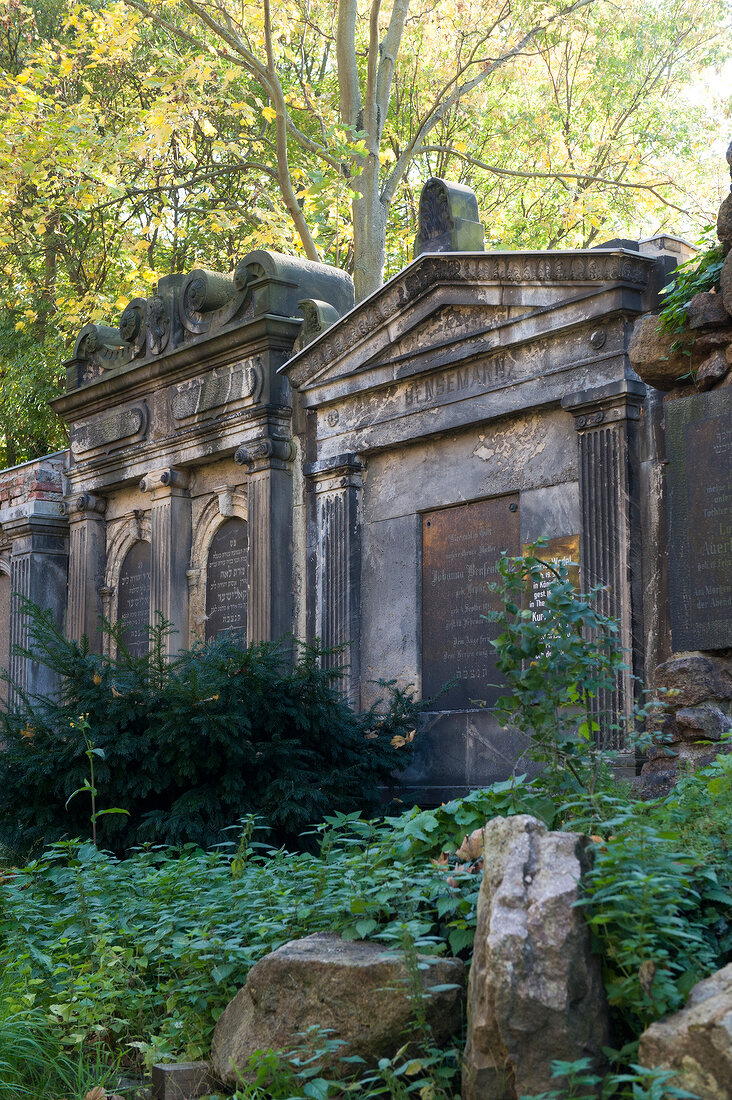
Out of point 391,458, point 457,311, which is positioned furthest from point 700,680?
point 391,458

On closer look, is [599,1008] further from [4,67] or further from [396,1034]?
[4,67]

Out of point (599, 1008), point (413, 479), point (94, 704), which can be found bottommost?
point (599, 1008)

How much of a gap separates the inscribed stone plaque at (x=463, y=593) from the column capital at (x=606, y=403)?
0.91 metres

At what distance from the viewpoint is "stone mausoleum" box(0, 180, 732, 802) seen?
7.30 m

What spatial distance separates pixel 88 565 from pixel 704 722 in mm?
8618

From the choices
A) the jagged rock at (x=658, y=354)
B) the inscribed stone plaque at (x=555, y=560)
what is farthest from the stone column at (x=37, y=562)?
the jagged rock at (x=658, y=354)

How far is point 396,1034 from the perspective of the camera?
3.39 m

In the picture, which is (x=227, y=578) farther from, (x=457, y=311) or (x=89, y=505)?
(x=457, y=311)

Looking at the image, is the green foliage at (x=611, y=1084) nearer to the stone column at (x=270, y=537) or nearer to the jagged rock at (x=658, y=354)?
the jagged rock at (x=658, y=354)

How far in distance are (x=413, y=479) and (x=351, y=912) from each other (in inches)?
214

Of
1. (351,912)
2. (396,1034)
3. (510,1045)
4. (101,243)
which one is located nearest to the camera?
(510,1045)

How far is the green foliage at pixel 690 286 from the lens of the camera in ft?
19.1

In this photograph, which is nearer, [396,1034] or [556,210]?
[396,1034]

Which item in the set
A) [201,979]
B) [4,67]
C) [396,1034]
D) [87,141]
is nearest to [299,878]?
[201,979]
